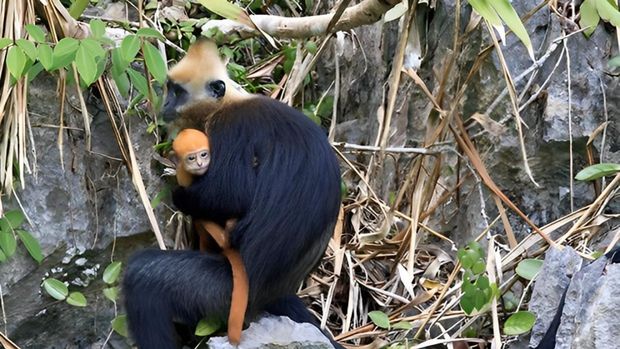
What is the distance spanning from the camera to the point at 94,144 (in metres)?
4.32

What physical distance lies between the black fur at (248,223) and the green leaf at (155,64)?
262mm

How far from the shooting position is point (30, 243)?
3.80m

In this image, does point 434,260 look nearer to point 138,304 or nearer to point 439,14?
point 439,14

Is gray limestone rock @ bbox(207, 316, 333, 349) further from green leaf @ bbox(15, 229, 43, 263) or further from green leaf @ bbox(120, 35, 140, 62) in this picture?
green leaf @ bbox(120, 35, 140, 62)

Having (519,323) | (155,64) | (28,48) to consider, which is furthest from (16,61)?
(519,323)

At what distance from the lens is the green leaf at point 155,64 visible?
3.62m

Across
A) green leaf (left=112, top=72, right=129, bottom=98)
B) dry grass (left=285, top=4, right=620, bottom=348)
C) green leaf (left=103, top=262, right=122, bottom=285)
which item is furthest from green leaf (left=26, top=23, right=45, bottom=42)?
dry grass (left=285, top=4, right=620, bottom=348)

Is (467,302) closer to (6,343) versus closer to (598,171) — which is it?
(598,171)

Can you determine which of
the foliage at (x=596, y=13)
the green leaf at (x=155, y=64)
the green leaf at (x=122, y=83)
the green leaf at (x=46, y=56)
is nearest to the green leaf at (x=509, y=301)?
the foliage at (x=596, y=13)

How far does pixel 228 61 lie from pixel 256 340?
1.72 metres

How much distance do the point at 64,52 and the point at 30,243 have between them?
2.44ft

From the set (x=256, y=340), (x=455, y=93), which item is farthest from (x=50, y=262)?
(x=455, y=93)

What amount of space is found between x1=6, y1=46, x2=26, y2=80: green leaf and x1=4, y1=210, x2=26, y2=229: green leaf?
0.58 m

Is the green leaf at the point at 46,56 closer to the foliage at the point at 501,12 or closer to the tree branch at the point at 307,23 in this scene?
the tree branch at the point at 307,23
